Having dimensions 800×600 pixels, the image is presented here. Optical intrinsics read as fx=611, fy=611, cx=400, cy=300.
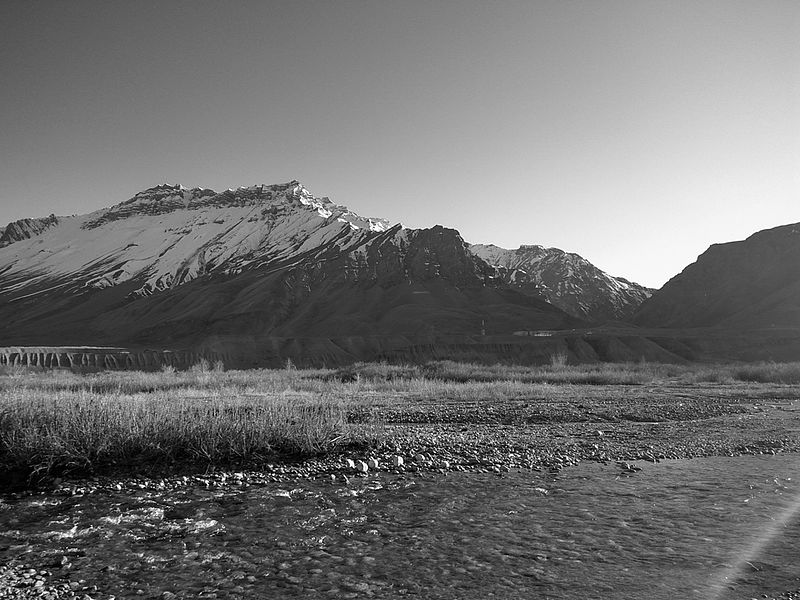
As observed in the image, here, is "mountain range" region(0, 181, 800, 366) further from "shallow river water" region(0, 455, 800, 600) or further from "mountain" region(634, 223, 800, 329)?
"shallow river water" region(0, 455, 800, 600)

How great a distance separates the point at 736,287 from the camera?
147875 mm

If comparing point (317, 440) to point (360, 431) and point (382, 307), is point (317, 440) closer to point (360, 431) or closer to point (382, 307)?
point (360, 431)

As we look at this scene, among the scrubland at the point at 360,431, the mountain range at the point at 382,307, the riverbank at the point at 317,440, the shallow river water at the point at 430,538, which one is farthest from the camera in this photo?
the mountain range at the point at 382,307

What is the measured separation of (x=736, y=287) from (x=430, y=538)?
530 feet

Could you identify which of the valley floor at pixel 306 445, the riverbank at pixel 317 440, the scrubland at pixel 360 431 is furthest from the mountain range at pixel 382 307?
the valley floor at pixel 306 445

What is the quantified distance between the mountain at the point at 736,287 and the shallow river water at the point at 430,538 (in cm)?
11461

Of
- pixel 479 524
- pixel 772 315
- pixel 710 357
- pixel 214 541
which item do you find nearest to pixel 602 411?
pixel 479 524

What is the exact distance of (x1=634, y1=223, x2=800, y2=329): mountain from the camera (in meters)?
121

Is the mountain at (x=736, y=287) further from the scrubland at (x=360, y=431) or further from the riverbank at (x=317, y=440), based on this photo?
the riverbank at (x=317, y=440)

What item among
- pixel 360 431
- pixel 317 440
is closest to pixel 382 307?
pixel 360 431

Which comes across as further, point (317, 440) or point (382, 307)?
point (382, 307)

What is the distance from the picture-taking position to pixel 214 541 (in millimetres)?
7953

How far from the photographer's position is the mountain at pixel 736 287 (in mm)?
121438

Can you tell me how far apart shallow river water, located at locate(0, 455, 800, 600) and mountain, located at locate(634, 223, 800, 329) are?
115 metres
